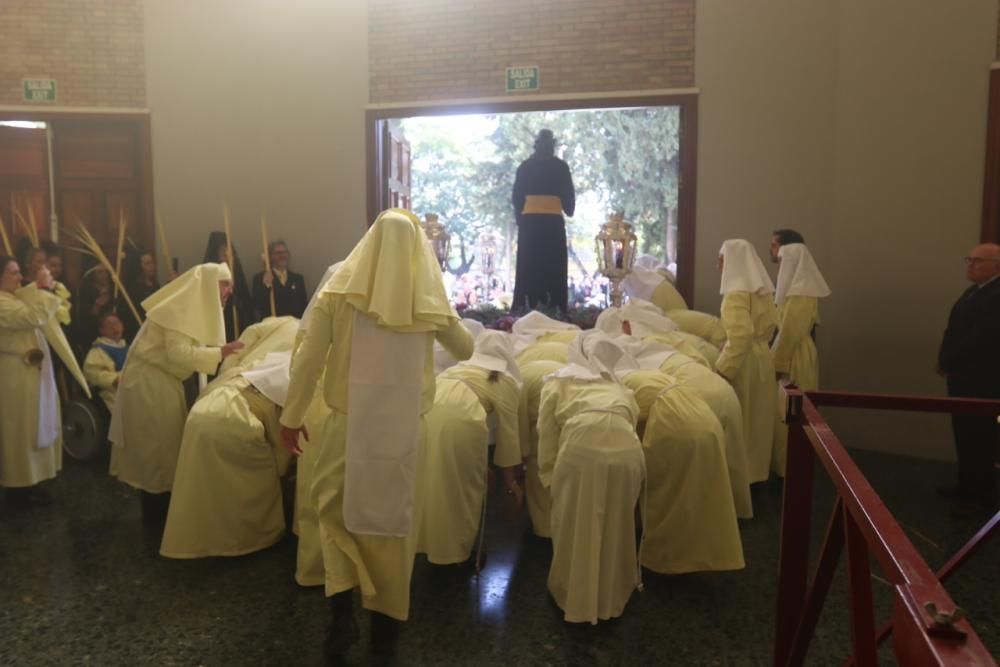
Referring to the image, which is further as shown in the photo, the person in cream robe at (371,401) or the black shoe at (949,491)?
the black shoe at (949,491)

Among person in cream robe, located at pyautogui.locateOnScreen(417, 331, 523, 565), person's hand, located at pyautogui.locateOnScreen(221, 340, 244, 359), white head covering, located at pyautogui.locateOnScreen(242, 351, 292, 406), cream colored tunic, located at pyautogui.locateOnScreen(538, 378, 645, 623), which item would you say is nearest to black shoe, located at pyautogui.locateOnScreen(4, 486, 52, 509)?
person's hand, located at pyautogui.locateOnScreen(221, 340, 244, 359)

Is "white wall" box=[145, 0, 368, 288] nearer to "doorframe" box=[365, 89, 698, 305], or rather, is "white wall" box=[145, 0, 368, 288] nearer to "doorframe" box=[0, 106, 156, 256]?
"doorframe" box=[0, 106, 156, 256]

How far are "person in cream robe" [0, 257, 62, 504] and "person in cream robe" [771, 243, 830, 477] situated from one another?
4.44 m

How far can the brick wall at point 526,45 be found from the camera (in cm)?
717

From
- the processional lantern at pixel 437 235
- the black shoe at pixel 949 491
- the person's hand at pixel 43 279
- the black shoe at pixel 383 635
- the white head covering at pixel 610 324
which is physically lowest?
the black shoe at pixel 949 491

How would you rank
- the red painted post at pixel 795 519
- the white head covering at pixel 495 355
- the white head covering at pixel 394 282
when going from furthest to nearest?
the white head covering at pixel 495 355 → the white head covering at pixel 394 282 → the red painted post at pixel 795 519

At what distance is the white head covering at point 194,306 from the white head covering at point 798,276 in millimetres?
3462

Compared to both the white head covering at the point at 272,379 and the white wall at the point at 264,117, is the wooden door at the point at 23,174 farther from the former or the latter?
the white head covering at the point at 272,379

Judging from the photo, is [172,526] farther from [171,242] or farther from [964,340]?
[171,242]

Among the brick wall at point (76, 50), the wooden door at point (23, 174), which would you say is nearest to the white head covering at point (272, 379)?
the brick wall at point (76, 50)

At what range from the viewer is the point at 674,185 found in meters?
11.0

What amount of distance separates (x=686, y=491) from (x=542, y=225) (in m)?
4.25

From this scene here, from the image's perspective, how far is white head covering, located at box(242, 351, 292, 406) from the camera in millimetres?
3994

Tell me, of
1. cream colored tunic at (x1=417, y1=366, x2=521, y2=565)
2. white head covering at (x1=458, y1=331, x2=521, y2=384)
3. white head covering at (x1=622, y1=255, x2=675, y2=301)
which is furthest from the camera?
white head covering at (x1=622, y1=255, x2=675, y2=301)
